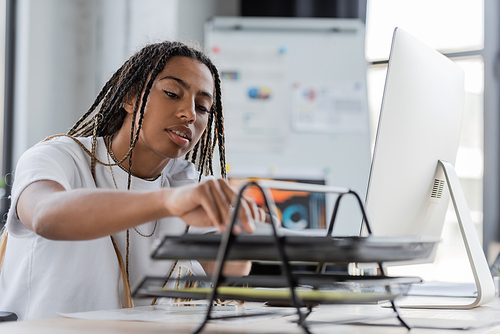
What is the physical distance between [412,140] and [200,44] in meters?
1.82

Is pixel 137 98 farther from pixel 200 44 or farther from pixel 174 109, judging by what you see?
A: pixel 200 44

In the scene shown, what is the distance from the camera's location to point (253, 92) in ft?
8.66

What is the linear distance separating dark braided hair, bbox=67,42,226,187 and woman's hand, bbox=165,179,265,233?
0.57m

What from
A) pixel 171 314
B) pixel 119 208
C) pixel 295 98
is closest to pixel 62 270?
pixel 171 314

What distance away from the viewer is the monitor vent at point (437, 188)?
1.06 metres

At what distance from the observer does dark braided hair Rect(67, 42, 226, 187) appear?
1168 mm

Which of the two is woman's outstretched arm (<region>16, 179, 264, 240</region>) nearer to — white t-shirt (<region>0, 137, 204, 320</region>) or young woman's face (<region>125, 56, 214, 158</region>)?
white t-shirt (<region>0, 137, 204, 320</region>)

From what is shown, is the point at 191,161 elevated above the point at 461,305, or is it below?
above

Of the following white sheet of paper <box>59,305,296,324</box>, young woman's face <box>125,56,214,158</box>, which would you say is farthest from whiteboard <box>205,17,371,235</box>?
white sheet of paper <box>59,305,296,324</box>

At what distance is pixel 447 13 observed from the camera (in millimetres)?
2797

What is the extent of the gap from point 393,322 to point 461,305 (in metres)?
0.33

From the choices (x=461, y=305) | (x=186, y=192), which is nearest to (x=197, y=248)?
(x=186, y=192)

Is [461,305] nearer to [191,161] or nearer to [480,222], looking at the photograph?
[191,161]

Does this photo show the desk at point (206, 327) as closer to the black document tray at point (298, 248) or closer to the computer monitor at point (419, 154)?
the black document tray at point (298, 248)
